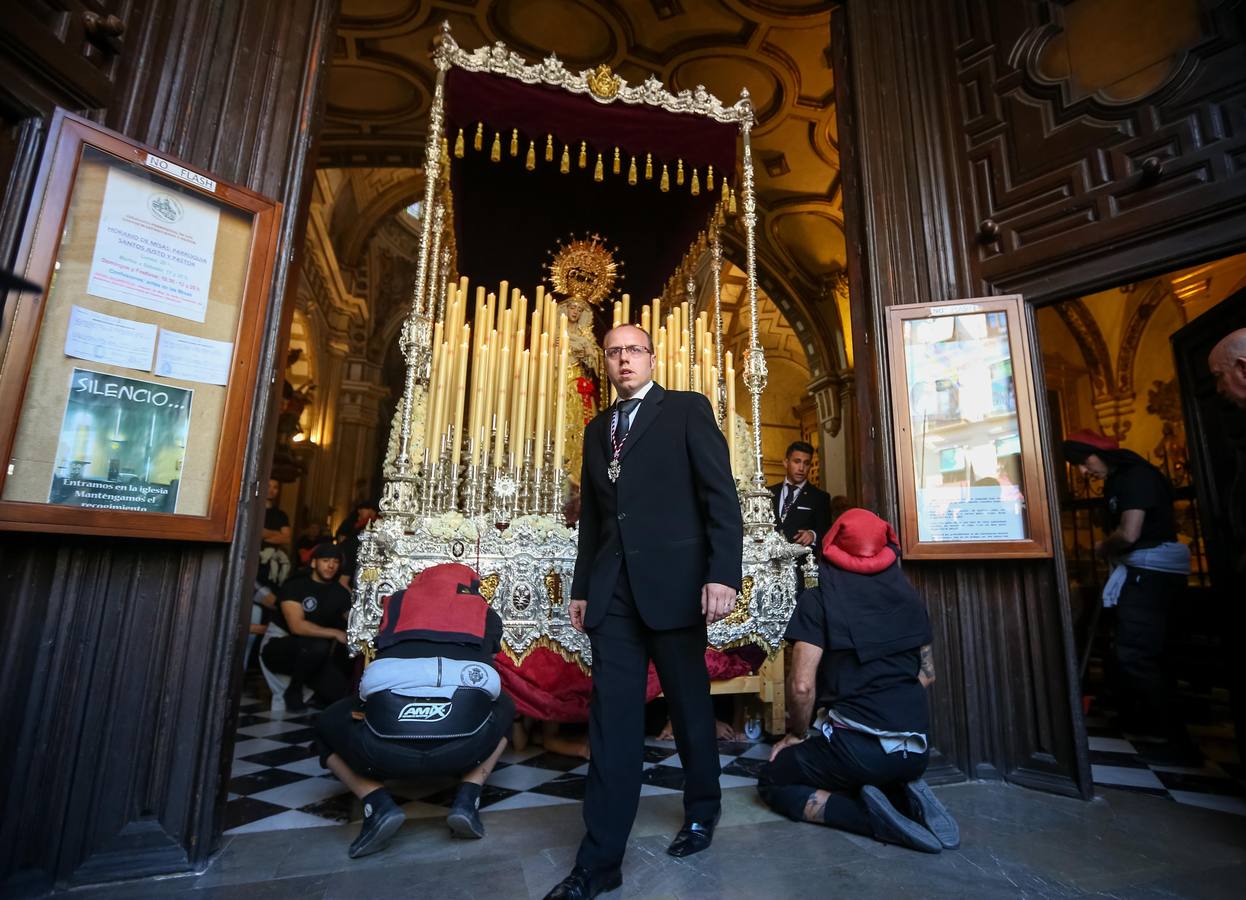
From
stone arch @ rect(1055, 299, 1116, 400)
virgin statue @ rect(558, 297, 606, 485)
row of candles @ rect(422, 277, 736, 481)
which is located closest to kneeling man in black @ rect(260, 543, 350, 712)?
row of candles @ rect(422, 277, 736, 481)

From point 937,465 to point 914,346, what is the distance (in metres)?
0.51

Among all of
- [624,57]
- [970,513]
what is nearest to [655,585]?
[970,513]

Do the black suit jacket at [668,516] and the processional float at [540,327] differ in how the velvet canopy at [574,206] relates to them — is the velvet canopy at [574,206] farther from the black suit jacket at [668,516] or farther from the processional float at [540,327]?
the black suit jacket at [668,516]

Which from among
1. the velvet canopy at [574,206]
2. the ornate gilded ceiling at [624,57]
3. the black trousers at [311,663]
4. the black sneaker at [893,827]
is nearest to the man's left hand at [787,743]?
the black sneaker at [893,827]

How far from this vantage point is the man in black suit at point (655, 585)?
62.7 inches

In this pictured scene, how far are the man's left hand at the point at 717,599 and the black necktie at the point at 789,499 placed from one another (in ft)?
10.3

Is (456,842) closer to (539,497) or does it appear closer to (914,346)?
(539,497)

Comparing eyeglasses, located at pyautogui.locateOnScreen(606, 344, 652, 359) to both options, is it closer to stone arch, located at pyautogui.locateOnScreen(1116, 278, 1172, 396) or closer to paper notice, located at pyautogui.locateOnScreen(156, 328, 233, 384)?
paper notice, located at pyautogui.locateOnScreen(156, 328, 233, 384)

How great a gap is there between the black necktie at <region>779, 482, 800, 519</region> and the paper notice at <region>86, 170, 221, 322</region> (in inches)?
149

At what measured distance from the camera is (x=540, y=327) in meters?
3.46

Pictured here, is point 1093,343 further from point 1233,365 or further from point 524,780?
point 524,780

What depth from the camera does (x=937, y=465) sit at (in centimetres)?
257

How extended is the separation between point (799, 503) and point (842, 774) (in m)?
2.84

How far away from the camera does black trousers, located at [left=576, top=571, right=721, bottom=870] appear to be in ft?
5.01
